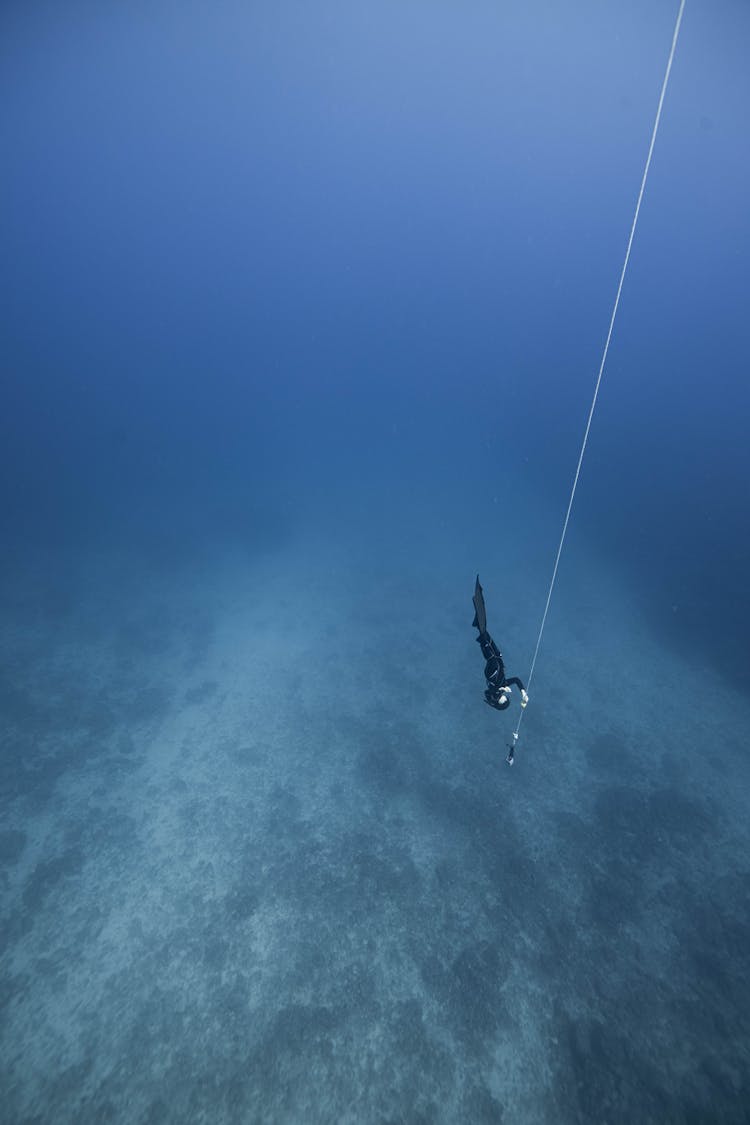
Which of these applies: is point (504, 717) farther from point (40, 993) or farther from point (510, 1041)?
point (40, 993)

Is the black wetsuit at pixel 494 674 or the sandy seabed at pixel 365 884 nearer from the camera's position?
the sandy seabed at pixel 365 884

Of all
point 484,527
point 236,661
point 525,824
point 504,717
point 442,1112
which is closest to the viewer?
point 442,1112

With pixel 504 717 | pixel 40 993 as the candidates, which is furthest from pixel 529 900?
pixel 40 993

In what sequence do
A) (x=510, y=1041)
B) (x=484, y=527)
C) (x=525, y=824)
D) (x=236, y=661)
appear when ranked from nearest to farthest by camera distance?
(x=510, y=1041) < (x=525, y=824) < (x=236, y=661) < (x=484, y=527)

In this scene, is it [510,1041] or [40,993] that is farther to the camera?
[40,993]

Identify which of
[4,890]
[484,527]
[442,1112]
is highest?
[484,527]

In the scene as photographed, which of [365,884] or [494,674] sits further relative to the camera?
[365,884]

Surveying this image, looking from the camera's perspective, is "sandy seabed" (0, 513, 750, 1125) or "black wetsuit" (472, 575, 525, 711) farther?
"black wetsuit" (472, 575, 525, 711)

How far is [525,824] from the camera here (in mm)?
8266

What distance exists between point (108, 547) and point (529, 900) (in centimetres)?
1993

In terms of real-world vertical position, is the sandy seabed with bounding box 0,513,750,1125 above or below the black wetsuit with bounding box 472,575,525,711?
below

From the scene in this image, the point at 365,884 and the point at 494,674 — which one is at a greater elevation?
the point at 494,674

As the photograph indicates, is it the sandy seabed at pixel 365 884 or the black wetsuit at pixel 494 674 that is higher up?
the black wetsuit at pixel 494 674

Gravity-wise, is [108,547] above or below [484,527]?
below
